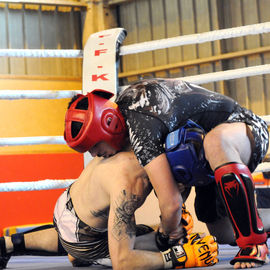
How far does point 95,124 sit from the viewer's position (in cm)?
167

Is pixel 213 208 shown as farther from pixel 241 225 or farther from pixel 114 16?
pixel 114 16

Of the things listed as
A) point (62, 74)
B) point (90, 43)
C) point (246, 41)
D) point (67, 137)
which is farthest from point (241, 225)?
point (62, 74)

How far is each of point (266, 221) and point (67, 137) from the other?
2.81 ft

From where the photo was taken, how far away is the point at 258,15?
7.09 m

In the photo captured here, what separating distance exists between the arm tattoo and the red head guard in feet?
0.60

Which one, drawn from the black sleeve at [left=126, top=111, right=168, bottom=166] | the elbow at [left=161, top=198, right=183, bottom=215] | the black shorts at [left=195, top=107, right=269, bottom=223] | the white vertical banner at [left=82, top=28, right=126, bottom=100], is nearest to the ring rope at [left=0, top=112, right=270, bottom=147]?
the white vertical banner at [left=82, top=28, right=126, bottom=100]

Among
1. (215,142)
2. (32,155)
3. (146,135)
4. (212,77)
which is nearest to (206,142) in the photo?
(215,142)

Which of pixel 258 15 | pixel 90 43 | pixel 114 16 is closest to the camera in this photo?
pixel 90 43

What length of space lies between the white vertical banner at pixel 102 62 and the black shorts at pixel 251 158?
2.40 feet

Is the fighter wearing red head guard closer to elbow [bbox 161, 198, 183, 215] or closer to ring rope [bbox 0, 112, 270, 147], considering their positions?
elbow [bbox 161, 198, 183, 215]

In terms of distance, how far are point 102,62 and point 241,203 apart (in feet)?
4.13

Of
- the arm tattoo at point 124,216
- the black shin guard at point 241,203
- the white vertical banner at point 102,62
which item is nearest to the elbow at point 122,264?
the arm tattoo at point 124,216

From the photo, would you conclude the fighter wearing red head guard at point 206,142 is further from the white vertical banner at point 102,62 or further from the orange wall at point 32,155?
the orange wall at point 32,155

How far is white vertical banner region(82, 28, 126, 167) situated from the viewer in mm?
2576
